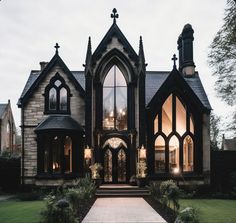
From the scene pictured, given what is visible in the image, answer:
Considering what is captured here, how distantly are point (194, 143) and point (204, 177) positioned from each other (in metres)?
2.32

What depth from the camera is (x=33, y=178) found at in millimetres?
26266

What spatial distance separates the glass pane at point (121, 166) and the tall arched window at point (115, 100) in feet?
5.69

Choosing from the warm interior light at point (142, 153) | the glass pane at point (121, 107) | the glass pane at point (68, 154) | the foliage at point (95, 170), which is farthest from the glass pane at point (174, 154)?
the glass pane at point (68, 154)

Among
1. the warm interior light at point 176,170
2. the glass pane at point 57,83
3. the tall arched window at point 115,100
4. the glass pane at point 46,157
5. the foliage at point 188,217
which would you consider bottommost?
the foliage at point 188,217

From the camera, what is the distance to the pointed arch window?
26.6m

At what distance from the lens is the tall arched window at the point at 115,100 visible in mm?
26016

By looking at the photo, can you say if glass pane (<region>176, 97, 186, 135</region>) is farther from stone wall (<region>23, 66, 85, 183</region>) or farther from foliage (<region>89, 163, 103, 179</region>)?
stone wall (<region>23, 66, 85, 183</region>)

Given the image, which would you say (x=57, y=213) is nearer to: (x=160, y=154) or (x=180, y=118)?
(x=160, y=154)

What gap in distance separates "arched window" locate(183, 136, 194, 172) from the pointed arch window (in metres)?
8.14

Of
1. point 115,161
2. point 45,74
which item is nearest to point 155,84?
point 115,161

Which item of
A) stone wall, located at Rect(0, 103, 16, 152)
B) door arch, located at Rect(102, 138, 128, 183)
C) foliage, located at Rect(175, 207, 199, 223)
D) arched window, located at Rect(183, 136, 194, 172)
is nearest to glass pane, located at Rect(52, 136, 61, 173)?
Result: door arch, located at Rect(102, 138, 128, 183)

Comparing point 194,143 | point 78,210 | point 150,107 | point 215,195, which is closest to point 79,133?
point 150,107

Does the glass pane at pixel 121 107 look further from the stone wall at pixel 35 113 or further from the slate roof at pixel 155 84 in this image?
the stone wall at pixel 35 113

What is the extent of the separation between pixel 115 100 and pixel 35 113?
5.49 meters
